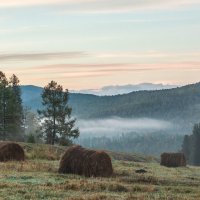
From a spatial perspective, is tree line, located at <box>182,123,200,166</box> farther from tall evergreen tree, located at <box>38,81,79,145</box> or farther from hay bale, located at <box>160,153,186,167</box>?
hay bale, located at <box>160,153,186,167</box>

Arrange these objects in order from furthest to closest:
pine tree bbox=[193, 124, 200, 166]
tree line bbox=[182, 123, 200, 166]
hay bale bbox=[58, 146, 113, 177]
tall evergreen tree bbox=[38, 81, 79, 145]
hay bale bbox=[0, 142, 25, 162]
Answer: tree line bbox=[182, 123, 200, 166] → pine tree bbox=[193, 124, 200, 166] → tall evergreen tree bbox=[38, 81, 79, 145] → hay bale bbox=[0, 142, 25, 162] → hay bale bbox=[58, 146, 113, 177]

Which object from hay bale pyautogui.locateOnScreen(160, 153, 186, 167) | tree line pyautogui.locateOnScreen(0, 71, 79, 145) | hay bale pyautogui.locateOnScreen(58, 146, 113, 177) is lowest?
hay bale pyautogui.locateOnScreen(160, 153, 186, 167)

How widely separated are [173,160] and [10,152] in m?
24.8

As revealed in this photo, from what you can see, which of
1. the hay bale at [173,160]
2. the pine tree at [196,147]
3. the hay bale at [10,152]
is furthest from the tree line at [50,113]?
the pine tree at [196,147]

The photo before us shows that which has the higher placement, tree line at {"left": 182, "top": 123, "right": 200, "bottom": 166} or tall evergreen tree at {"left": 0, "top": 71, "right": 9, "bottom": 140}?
tall evergreen tree at {"left": 0, "top": 71, "right": 9, "bottom": 140}

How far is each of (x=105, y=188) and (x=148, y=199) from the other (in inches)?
147

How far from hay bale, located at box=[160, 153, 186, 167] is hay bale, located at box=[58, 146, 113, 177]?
28.0m

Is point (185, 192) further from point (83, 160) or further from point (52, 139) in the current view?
point (52, 139)

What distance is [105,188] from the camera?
906 inches

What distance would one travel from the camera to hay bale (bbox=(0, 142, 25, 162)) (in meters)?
37.8

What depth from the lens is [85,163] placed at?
29594 mm

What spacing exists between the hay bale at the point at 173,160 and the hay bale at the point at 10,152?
22.9m

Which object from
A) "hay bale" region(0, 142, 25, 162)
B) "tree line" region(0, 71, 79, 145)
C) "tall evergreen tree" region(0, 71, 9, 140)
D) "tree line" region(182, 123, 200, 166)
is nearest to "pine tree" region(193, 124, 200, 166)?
"tree line" region(182, 123, 200, 166)

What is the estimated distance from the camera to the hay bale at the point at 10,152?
37750 mm
